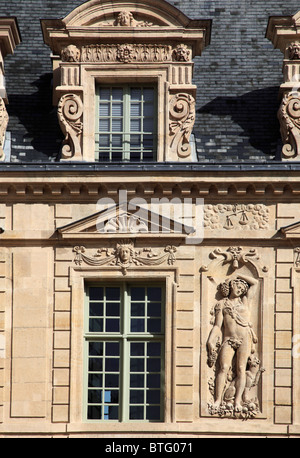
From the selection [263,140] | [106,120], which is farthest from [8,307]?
[263,140]

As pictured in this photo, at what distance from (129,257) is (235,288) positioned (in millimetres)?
1977

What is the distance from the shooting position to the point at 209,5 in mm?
29016

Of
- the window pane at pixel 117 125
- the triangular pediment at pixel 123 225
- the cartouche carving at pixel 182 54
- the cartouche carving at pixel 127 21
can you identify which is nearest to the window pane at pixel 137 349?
the triangular pediment at pixel 123 225

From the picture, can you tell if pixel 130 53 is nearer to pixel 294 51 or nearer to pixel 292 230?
pixel 294 51

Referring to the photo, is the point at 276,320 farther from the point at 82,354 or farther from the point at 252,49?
the point at 252,49

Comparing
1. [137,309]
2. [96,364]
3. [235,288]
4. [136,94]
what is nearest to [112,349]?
[96,364]

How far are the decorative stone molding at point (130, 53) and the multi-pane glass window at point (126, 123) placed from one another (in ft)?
0.75

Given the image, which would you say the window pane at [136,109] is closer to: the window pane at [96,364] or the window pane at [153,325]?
the window pane at [153,325]

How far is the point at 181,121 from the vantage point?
2600cm

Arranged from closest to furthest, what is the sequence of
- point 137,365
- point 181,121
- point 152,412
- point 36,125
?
point 152,412 → point 137,365 → point 181,121 → point 36,125

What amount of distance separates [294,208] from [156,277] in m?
2.78

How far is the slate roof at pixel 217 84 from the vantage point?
86.4 feet

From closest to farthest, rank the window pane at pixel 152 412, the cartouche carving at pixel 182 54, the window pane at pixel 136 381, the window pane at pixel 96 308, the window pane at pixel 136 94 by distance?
1. the window pane at pixel 152 412
2. the window pane at pixel 136 381
3. the window pane at pixel 96 308
4. the cartouche carving at pixel 182 54
5. the window pane at pixel 136 94

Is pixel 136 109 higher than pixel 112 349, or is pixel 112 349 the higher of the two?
pixel 136 109
